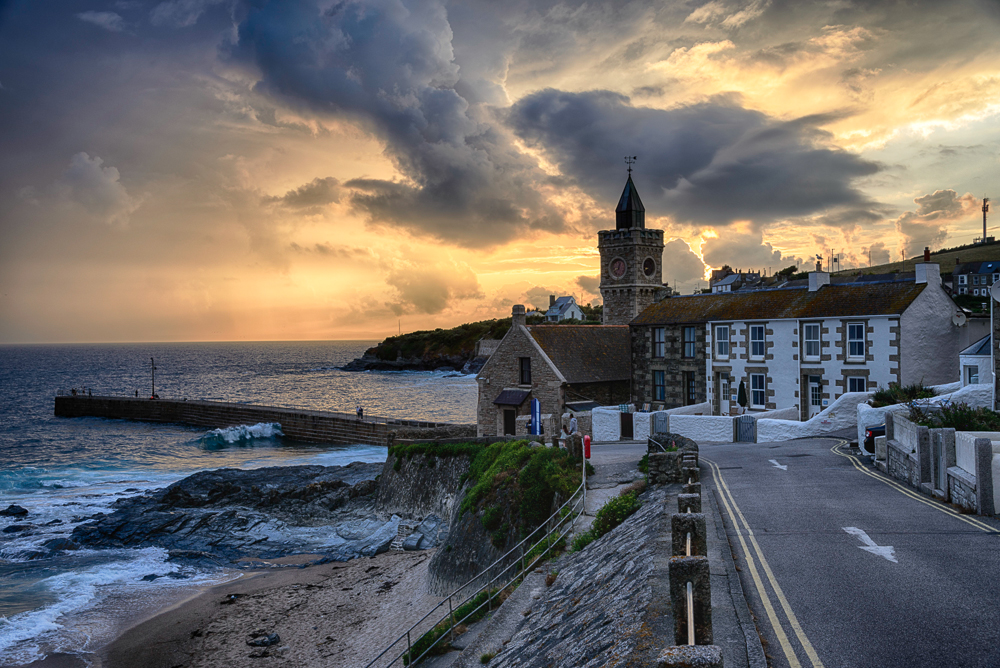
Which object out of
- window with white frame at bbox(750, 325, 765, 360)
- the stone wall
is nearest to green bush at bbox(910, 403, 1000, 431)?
window with white frame at bbox(750, 325, 765, 360)

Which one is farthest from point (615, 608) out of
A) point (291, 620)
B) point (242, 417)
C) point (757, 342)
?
point (242, 417)

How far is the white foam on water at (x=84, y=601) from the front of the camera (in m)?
21.9

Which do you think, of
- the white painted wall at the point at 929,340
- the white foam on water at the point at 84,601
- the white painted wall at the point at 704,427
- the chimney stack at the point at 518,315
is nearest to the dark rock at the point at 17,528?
the white foam on water at the point at 84,601

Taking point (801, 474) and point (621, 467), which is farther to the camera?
point (621, 467)

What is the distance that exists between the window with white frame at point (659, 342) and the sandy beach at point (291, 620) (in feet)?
69.0

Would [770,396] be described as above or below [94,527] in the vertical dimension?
above

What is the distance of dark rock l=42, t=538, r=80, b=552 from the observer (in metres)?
31.7

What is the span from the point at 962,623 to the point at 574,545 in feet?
29.7

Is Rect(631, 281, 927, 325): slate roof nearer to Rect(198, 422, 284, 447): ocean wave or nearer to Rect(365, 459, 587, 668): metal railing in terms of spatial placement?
Rect(365, 459, 587, 668): metal railing

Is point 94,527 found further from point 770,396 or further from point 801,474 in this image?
point 770,396

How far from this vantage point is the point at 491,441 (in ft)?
102

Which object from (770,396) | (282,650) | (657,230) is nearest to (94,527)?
(282,650)

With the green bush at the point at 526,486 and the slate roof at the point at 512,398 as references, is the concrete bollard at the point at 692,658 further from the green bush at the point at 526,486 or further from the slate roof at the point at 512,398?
the slate roof at the point at 512,398

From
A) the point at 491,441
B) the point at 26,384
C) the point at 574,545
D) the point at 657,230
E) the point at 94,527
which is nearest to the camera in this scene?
the point at 574,545
